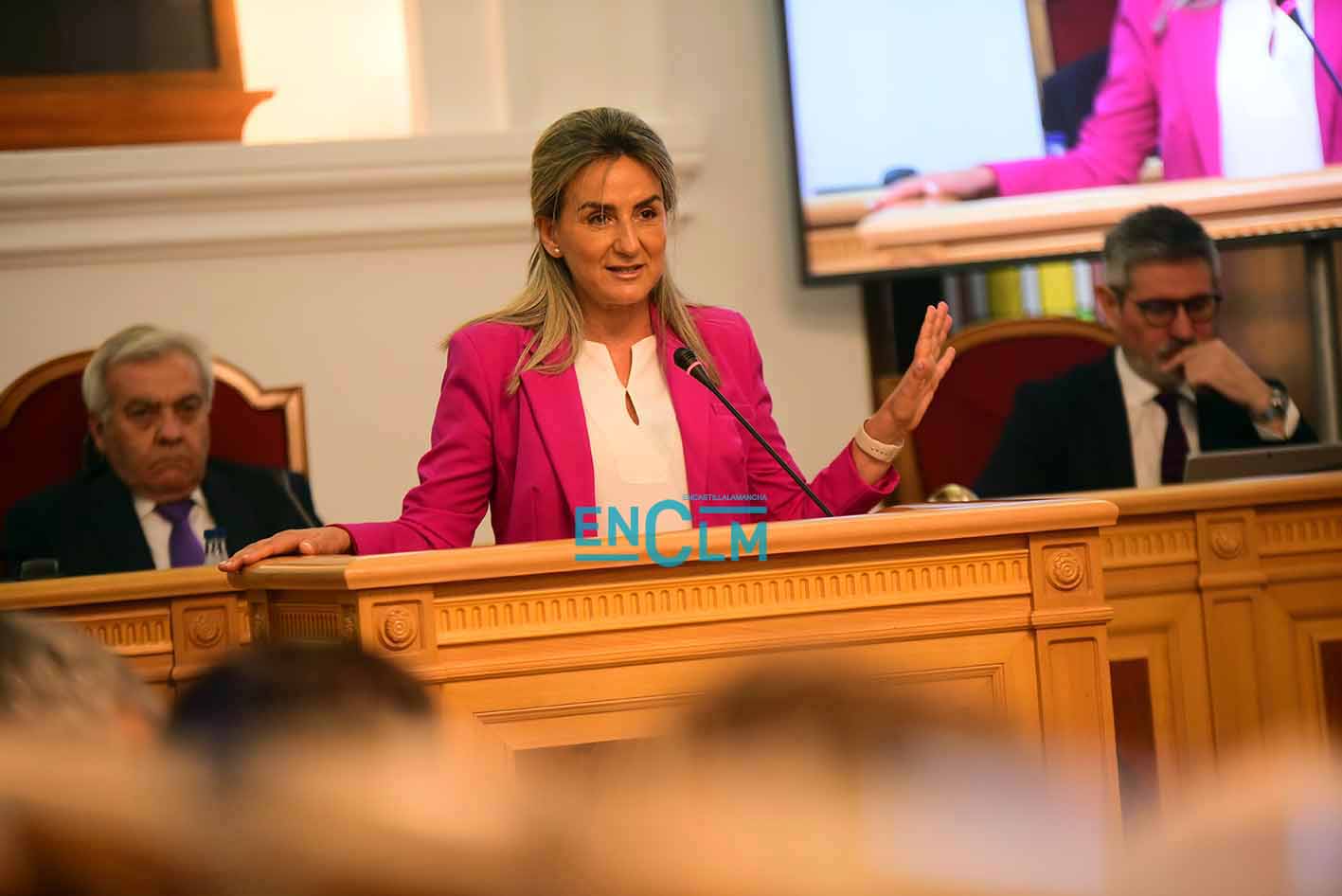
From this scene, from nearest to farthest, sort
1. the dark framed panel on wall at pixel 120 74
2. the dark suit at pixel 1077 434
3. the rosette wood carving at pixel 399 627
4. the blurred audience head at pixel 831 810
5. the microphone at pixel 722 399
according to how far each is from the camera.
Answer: the blurred audience head at pixel 831 810, the rosette wood carving at pixel 399 627, the microphone at pixel 722 399, the dark suit at pixel 1077 434, the dark framed panel on wall at pixel 120 74

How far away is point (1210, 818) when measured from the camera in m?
0.48

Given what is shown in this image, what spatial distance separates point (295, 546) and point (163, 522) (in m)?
1.64

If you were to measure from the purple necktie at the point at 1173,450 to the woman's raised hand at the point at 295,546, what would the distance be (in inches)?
80.0

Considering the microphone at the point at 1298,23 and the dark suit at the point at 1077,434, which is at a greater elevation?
the microphone at the point at 1298,23

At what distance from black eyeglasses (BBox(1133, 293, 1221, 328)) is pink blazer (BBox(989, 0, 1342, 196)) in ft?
2.57

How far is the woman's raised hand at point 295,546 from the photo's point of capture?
2082 millimetres

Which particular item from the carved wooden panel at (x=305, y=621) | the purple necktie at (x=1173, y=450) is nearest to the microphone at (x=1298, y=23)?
the purple necktie at (x=1173, y=450)

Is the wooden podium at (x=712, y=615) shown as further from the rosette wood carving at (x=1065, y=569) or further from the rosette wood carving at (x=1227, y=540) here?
the rosette wood carving at (x=1227, y=540)

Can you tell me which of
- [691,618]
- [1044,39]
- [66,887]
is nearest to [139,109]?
[1044,39]

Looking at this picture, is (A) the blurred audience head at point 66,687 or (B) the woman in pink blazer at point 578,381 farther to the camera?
(B) the woman in pink blazer at point 578,381

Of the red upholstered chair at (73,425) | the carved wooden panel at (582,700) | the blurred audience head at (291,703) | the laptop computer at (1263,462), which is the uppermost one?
the red upholstered chair at (73,425)

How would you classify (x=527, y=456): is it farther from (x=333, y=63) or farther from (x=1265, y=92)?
(x=1265, y=92)

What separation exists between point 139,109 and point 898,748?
426 cm

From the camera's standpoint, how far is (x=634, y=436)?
→ 2420 millimetres
